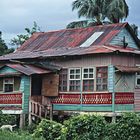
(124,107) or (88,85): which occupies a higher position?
(88,85)

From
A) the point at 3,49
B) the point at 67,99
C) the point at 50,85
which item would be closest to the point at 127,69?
the point at 67,99

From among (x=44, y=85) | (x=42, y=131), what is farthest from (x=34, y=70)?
(x=42, y=131)

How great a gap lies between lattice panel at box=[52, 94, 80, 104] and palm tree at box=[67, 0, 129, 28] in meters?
16.8

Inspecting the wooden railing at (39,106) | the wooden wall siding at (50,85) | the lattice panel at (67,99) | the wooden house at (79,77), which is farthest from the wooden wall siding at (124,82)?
the wooden railing at (39,106)

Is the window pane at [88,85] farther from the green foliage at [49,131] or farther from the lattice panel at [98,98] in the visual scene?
the green foliage at [49,131]

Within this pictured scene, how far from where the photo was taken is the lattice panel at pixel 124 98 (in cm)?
2236

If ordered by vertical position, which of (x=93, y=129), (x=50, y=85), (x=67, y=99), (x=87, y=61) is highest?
(x=87, y=61)

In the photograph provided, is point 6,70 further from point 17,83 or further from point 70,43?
point 70,43

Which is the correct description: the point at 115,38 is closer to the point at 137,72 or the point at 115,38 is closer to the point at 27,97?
the point at 137,72

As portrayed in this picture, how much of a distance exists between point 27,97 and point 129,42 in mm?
7283

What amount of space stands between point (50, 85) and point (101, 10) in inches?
694

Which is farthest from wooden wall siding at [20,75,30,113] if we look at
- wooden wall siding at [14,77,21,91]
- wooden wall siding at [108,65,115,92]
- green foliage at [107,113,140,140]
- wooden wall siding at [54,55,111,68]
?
green foliage at [107,113,140,140]

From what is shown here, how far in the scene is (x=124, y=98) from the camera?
22.7 m

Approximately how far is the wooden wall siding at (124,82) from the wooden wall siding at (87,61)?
0.94 meters
